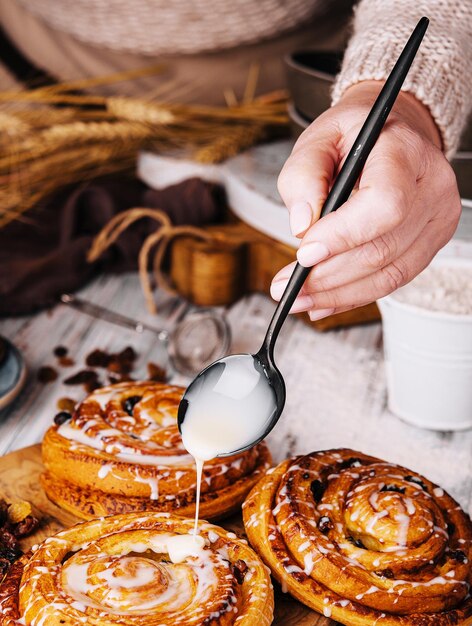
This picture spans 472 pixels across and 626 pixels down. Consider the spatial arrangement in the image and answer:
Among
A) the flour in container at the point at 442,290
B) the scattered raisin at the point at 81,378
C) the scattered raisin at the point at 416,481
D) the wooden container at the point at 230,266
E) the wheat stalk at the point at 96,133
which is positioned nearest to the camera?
the scattered raisin at the point at 416,481

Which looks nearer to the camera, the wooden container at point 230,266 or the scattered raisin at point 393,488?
the scattered raisin at point 393,488

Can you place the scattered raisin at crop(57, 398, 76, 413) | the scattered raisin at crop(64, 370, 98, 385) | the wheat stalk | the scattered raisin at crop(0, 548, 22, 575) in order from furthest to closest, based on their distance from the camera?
the wheat stalk → the scattered raisin at crop(64, 370, 98, 385) → the scattered raisin at crop(57, 398, 76, 413) → the scattered raisin at crop(0, 548, 22, 575)

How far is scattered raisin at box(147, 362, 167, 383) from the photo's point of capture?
7.06ft

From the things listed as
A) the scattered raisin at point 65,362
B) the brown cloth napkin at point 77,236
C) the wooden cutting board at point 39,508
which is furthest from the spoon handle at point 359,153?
the brown cloth napkin at point 77,236

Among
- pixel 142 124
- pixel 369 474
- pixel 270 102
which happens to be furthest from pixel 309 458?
pixel 270 102

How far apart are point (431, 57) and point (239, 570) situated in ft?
3.66

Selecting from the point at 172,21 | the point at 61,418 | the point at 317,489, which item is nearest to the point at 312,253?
the point at 317,489

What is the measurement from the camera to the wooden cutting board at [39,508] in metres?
1.37

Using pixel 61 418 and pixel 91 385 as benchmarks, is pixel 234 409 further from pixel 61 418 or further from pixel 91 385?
pixel 91 385

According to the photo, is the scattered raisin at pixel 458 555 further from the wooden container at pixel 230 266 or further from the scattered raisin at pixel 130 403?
the wooden container at pixel 230 266

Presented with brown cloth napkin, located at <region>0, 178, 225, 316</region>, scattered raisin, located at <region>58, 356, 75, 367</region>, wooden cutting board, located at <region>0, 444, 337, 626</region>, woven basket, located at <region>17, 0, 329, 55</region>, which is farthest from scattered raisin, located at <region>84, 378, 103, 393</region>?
woven basket, located at <region>17, 0, 329, 55</region>

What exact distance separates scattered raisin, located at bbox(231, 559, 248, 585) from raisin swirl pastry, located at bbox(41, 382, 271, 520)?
0.19 metres

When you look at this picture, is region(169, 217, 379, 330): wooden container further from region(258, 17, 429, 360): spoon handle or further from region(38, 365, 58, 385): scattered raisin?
region(258, 17, 429, 360): spoon handle

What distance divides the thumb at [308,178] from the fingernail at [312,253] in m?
0.06
